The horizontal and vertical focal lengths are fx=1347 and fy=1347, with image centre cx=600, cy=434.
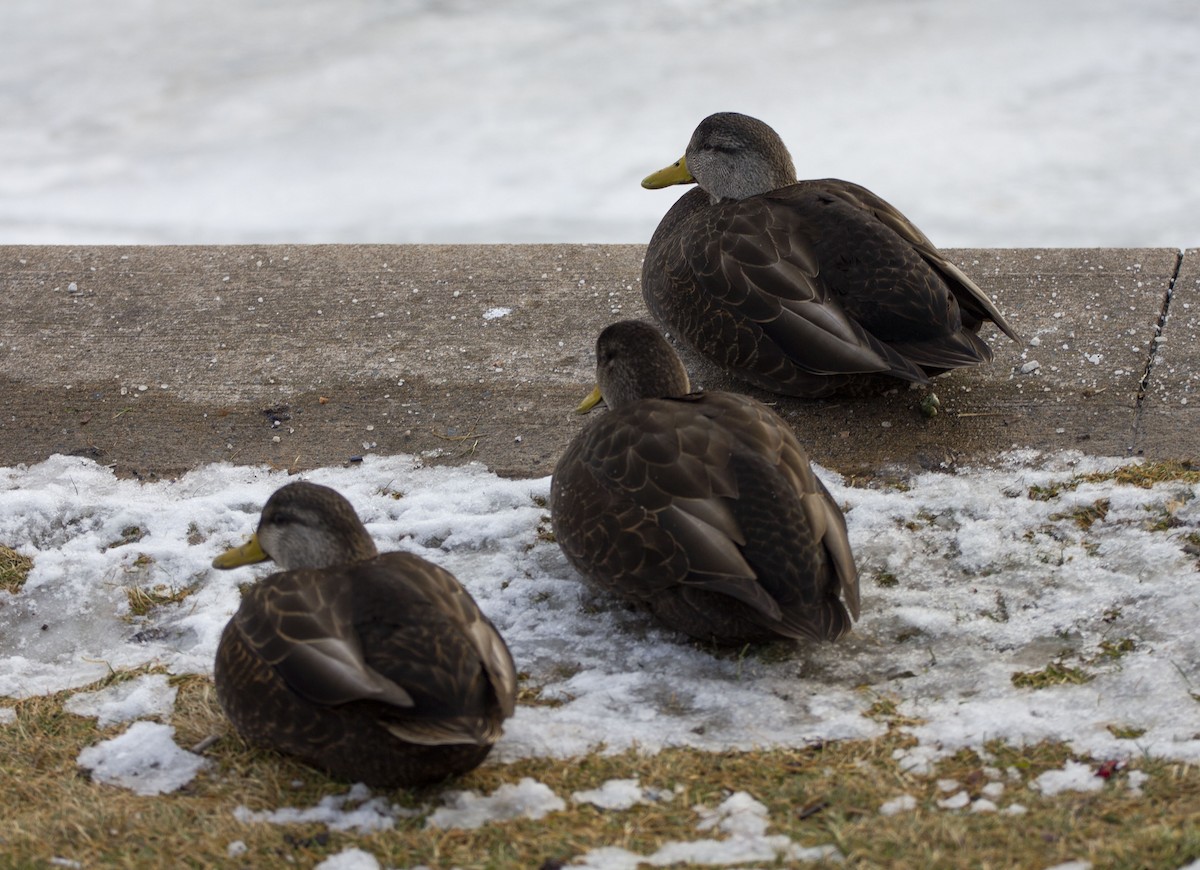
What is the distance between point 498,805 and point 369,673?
0.45 meters

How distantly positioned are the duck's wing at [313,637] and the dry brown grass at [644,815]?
0.31 metres

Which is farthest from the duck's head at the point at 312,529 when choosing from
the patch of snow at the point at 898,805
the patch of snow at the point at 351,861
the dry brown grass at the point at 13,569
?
the patch of snow at the point at 898,805

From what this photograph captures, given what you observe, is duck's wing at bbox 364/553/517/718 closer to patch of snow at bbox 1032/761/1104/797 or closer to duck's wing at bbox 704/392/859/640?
duck's wing at bbox 704/392/859/640

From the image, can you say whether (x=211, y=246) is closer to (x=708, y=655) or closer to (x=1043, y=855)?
(x=708, y=655)

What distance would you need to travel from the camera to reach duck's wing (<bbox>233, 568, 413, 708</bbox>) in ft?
10.2

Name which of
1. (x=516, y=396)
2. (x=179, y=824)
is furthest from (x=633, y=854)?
(x=516, y=396)

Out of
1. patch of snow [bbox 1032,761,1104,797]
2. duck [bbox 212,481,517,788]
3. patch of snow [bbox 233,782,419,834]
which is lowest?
patch of snow [bbox 233,782,419,834]

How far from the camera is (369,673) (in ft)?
A: 10.3

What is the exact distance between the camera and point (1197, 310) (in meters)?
5.78

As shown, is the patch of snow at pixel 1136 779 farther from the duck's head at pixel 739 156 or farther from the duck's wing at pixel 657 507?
the duck's head at pixel 739 156

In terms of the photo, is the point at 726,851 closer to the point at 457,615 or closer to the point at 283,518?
the point at 457,615

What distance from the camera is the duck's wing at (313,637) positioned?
3.12 meters

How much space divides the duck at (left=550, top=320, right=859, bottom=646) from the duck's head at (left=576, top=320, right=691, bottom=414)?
35 cm

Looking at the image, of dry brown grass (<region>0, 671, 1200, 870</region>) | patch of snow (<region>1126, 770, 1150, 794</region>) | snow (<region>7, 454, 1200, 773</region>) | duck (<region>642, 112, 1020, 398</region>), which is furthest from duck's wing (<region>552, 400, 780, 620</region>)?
duck (<region>642, 112, 1020, 398</region>)
